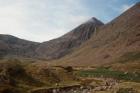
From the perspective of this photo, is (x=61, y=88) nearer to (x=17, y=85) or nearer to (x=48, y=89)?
(x=48, y=89)

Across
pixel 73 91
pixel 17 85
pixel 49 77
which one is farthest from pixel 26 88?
pixel 49 77

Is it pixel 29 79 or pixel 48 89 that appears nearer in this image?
pixel 48 89

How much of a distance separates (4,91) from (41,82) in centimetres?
1907

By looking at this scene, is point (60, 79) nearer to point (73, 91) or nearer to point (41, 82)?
point (41, 82)

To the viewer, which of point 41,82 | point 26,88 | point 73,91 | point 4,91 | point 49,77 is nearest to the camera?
point 4,91

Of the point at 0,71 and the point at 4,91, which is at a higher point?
the point at 0,71

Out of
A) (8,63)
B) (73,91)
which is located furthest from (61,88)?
(8,63)

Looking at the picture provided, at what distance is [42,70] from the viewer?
9544 cm

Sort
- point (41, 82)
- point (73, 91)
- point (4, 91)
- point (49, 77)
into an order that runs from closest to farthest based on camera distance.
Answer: point (4, 91) → point (73, 91) → point (41, 82) → point (49, 77)

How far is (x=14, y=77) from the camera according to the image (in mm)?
77562

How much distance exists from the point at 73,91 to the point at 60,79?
19.8 meters

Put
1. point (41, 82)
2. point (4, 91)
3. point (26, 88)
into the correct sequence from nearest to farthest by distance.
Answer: point (4, 91) < point (26, 88) < point (41, 82)

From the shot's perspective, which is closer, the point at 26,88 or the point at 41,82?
the point at 26,88

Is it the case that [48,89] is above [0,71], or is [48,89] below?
below
